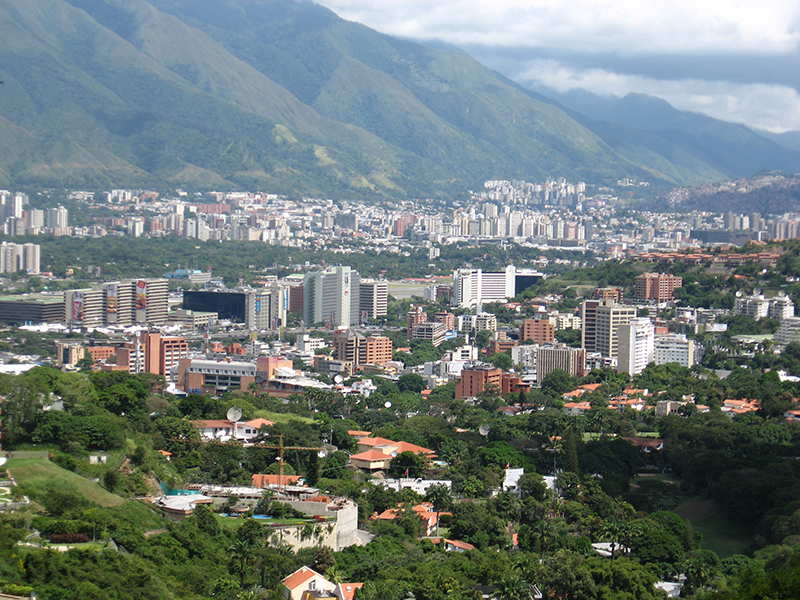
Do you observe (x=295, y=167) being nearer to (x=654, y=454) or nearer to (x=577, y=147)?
(x=577, y=147)

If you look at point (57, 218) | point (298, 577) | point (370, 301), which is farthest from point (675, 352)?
point (57, 218)

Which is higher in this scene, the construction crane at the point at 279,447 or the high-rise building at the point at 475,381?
the construction crane at the point at 279,447

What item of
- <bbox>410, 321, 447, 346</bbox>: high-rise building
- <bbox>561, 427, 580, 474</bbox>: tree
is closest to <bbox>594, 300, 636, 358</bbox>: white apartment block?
<bbox>410, 321, 447, 346</bbox>: high-rise building

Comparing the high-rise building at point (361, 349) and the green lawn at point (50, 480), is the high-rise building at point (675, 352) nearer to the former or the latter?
the high-rise building at point (361, 349)

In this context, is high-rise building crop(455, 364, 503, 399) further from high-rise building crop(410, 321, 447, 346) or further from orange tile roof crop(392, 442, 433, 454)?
high-rise building crop(410, 321, 447, 346)

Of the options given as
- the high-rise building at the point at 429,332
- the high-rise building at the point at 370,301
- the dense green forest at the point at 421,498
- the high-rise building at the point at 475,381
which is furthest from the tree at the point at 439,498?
the high-rise building at the point at 370,301

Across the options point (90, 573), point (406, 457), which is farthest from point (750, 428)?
point (90, 573)

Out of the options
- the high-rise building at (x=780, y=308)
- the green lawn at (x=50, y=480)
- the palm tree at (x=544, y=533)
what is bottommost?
the palm tree at (x=544, y=533)
